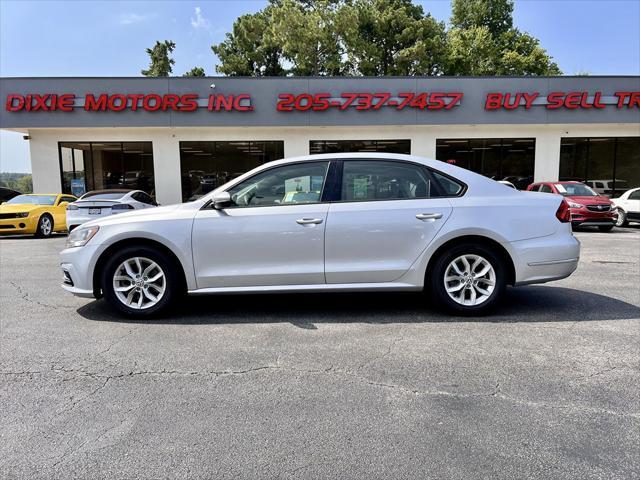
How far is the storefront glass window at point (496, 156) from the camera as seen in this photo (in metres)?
20.4

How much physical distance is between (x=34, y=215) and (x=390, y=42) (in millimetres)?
32986

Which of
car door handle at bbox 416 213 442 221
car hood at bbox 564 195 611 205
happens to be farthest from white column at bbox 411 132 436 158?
car door handle at bbox 416 213 442 221

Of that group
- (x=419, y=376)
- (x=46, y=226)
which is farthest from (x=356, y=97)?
(x=419, y=376)

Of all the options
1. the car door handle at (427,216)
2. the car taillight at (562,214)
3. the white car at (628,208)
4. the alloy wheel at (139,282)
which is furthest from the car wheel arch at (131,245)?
the white car at (628,208)

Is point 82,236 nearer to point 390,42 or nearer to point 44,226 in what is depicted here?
point 44,226

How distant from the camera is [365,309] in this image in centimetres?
529

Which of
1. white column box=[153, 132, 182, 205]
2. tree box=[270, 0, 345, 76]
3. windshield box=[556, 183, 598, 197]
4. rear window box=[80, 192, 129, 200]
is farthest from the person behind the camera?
tree box=[270, 0, 345, 76]

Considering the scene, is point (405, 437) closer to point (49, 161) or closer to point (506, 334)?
point (506, 334)

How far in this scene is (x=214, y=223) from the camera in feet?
15.6

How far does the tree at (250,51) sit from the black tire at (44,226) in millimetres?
29898

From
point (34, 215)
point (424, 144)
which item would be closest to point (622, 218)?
point (424, 144)

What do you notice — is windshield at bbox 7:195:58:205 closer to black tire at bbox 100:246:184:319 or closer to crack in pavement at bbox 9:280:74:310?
crack in pavement at bbox 9:280:74:310

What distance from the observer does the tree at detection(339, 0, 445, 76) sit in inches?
1486

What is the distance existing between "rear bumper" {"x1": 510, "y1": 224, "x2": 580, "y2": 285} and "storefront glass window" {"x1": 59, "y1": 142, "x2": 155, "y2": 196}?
17.9 metres
